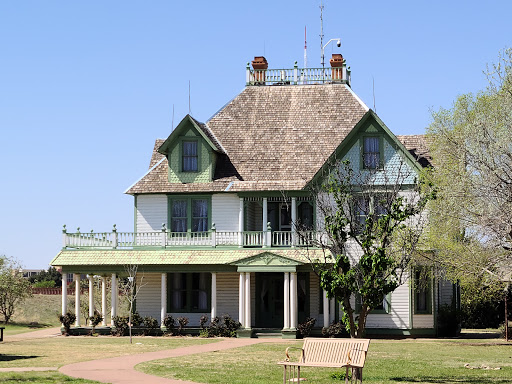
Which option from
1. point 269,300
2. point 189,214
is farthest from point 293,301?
point 189,214

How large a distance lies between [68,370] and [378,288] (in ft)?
26.7

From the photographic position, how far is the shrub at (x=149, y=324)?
40344mm

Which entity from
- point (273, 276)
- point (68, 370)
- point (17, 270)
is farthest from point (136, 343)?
point (17, 270)

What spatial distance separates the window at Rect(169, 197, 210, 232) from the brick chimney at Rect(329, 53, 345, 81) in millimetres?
9892

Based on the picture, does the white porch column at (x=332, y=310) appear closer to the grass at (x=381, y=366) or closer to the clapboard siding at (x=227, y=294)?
the clapboard siding at (x=227, y=294)

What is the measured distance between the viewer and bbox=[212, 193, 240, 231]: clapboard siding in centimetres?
4234

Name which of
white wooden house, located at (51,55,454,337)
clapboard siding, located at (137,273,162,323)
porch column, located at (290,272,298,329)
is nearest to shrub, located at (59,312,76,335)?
white wooden house, located at (51,55,454,337)

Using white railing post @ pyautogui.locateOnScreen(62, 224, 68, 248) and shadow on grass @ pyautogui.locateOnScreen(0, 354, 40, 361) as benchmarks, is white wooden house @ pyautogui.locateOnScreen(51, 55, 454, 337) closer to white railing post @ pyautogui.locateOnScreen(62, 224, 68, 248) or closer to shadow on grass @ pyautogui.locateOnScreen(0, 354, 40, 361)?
white railing post @ pyautogui.locateOnScreen(62, 224, 68, 248)

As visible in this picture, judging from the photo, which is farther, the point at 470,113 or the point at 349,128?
the point at 349,128

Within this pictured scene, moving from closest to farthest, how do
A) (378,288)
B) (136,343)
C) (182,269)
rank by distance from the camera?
(378,288) < (136,343) < (182,269)

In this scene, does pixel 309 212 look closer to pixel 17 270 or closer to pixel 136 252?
pixel 136 252

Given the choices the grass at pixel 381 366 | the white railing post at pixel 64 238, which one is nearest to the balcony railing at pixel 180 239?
the white railing post at pixel 64 238

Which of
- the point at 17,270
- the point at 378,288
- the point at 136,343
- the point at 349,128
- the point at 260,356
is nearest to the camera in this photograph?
the point at 378,288

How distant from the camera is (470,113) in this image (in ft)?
117
